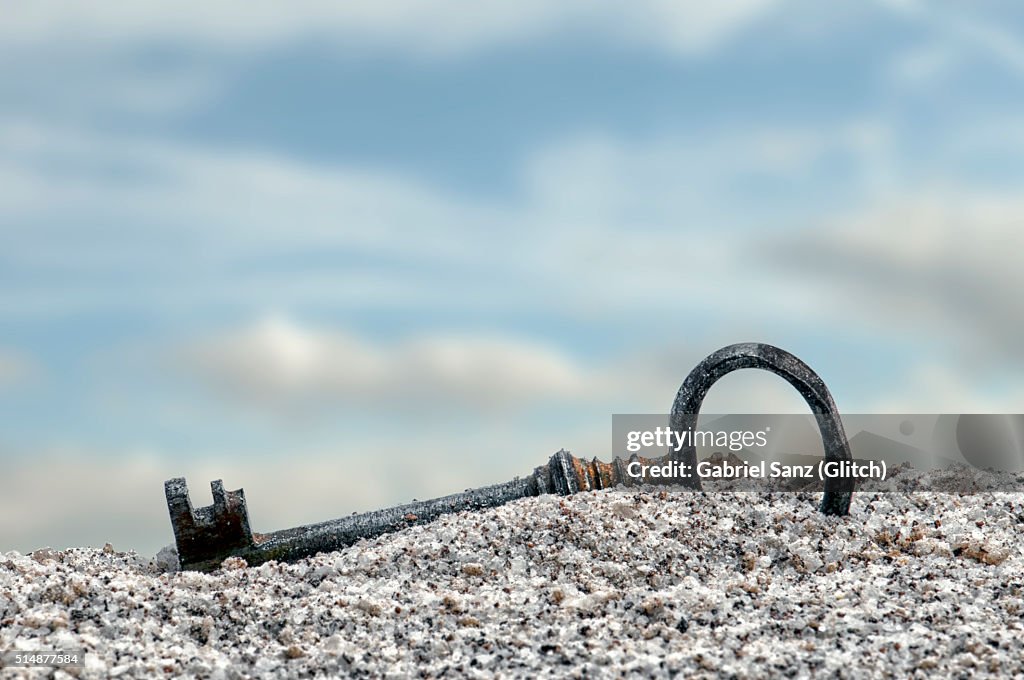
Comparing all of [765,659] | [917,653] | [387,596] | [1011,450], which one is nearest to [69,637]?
[387,596]

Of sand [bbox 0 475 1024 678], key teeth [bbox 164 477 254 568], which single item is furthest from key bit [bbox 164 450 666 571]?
sand [bbox 0 475 1024 678]

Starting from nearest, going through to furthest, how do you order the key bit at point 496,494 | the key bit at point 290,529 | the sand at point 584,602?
the sand at point 584,602 < the key bit at point 496,494 < the key bit at point 290,529

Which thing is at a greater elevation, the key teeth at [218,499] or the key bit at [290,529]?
the key teeth at [218,499]

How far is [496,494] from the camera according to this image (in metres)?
9.09

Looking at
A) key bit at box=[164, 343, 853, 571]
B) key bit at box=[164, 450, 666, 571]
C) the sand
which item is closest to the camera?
the sand

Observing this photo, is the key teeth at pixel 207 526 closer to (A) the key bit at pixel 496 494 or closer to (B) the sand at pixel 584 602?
(A) the key bit at pixel 496 494

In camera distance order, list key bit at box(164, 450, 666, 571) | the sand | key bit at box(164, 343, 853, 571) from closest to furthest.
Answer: the sand, key bit at box(164, 343, 853, 571), key bit at box(164, 450, 666, 571)

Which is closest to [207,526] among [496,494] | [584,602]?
[496,494]

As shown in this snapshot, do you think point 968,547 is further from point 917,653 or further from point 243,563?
point 243,563

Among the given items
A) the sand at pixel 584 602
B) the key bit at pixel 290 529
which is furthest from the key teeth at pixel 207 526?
the sand at pixel 584 602

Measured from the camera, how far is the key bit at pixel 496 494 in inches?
336

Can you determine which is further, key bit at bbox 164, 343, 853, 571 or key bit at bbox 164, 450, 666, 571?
key bit at bbox 164, 450, 666, 571

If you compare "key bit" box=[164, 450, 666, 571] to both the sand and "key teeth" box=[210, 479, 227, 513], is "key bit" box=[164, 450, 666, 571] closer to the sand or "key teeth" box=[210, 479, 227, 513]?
"key teeth" box=[210, 479, 227, 513]

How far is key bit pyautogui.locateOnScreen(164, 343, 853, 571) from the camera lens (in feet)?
28.0
